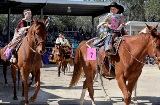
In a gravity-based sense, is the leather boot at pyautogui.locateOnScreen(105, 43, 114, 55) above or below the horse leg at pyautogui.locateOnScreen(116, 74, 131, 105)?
above

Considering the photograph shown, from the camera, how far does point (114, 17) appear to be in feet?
26.0

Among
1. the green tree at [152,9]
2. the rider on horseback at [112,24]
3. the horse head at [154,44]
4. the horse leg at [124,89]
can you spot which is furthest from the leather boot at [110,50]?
the green tree at [152,9]

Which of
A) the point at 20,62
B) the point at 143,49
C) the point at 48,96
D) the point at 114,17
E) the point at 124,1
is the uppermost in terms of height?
the point at 124,1

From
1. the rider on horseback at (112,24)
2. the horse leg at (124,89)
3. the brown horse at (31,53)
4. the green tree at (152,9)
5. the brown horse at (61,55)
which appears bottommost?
the brown horse at (61,55)

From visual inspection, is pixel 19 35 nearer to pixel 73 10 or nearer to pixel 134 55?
pixel 134 55

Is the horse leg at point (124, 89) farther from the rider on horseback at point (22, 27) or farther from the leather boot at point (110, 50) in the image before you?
the rider on horseback at point (22, 27)

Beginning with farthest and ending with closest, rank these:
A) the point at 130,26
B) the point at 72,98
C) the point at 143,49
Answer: the point at 130,26 → the point at 72,98 → the point at 143,49

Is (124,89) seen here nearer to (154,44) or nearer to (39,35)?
(154,44)

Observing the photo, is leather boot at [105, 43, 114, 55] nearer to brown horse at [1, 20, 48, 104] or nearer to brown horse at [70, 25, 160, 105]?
brown horse at [70, 25, 160, 105]

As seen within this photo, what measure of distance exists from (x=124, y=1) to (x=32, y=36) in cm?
4654

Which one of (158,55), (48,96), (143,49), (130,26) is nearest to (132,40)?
(143,49)

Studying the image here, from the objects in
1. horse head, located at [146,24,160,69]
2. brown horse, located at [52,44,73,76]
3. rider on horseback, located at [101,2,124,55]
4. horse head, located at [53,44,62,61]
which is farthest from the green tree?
horse head, located at [146,24,160,69]

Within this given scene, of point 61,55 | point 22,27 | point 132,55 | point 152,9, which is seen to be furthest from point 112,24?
point 152,9

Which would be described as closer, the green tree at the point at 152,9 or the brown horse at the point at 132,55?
the brown horse at the point at 132,55
